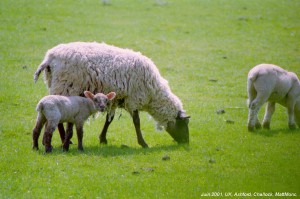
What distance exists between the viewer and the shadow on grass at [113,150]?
477 inches

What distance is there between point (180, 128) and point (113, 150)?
1902mm

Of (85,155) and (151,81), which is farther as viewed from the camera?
(151,81)

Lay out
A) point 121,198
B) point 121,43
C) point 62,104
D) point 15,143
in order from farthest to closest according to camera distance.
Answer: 1. point 121,43
2. point 15,143
3. point 62,104
4. point 121,198

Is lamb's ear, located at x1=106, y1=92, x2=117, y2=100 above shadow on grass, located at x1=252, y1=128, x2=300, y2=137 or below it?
above

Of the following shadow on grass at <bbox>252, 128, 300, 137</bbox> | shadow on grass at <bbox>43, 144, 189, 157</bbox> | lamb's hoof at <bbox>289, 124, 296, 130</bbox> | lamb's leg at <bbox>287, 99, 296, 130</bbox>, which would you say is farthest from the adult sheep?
lamb's hoof at <bbox>289, 124, 296, 130</bbox>

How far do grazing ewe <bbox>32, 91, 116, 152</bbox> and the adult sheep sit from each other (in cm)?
67

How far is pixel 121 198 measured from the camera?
9961 mm

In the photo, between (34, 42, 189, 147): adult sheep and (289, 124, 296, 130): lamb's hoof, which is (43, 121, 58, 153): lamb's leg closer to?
(34, 42, 189, 147): adult sheep

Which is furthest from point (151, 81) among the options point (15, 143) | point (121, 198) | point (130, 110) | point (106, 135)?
point (121, 198)

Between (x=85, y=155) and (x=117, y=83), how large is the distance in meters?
1.97

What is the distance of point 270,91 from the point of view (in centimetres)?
1441

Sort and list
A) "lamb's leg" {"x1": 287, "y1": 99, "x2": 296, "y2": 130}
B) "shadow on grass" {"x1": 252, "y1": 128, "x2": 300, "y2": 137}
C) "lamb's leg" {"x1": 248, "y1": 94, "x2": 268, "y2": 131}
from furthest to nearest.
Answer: "lamb's leg" {"x1": 287, "y1": 99, "x2": 296, "y2": 130}
"shadow on grass" {"x1": 252, "y1": 128, "x2": 300, "y2": 137}
"lamb's leg" {"x1": 248, "y1": 94, "x2": 268, "y2": 131}

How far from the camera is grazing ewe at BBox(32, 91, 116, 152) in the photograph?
37.7ft

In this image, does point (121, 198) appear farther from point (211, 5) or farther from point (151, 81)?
point (211, 5)
